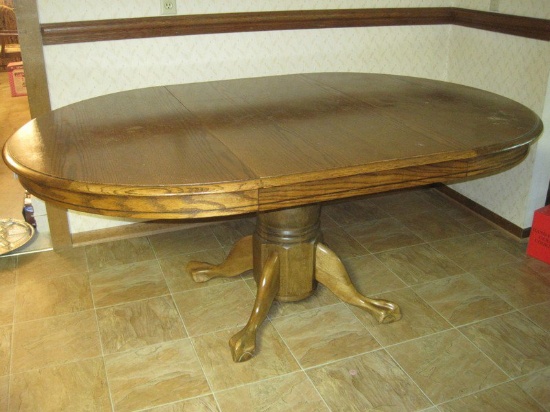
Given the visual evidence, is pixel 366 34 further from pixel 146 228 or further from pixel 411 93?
pixel 146 228

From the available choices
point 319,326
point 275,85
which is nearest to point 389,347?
point 319,326

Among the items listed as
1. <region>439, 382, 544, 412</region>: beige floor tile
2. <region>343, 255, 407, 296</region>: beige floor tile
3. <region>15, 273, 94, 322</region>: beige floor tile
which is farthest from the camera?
<region>343, 255, 407, 296</region>: beige floor tile

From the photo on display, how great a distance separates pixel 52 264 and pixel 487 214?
2031 millimetres

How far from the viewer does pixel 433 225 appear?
9.23 feet

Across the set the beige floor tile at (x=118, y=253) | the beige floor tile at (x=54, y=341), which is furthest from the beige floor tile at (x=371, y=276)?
the beige floor tile at (x=54, y=341)

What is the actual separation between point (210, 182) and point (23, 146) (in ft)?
1.91

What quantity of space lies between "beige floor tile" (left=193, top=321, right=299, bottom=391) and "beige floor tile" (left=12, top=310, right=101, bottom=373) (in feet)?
1.22

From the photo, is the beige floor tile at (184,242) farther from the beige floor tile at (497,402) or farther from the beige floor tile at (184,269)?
the beige floor tile at (497,402)

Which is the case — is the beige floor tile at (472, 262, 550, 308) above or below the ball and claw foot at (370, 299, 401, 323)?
below

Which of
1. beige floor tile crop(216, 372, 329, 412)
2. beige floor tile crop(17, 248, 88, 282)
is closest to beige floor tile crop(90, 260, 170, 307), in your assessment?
beige floor tile crop(17, 248, 88, 282)

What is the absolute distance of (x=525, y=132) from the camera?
1.68m

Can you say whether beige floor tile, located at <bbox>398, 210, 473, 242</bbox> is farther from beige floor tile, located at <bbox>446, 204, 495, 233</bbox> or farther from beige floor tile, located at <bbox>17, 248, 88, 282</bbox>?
beige floor tile, located at <bbox>17, 248, 88, 282</bbox>

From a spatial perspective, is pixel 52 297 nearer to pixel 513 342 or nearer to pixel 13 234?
pixel 13 234

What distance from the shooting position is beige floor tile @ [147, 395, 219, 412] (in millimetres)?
1701
